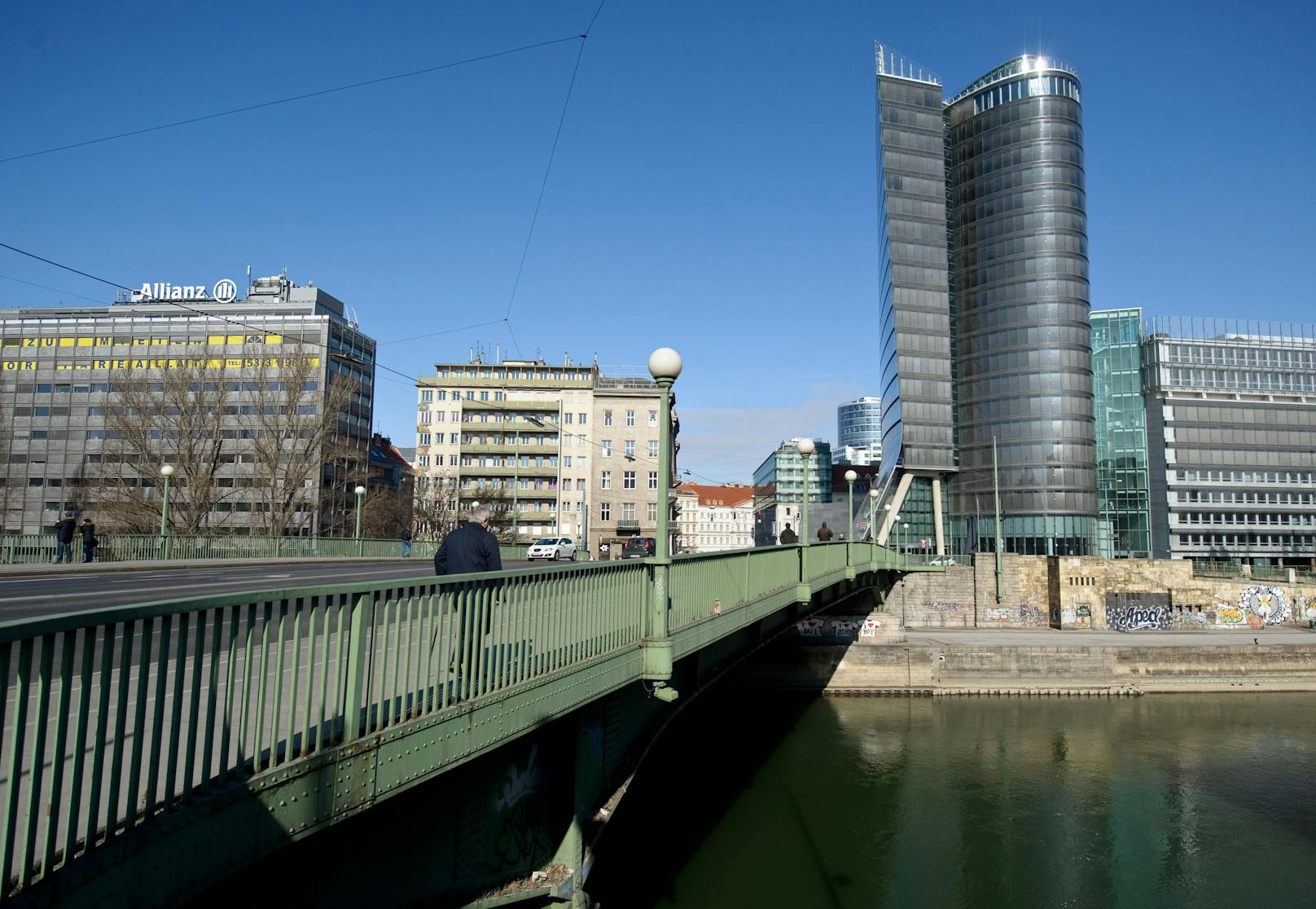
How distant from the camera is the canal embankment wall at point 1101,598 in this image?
156ft

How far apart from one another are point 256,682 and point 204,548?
30290 mm

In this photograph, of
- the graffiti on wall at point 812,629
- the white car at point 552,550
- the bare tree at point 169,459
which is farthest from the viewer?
the bare tree at point 169,459

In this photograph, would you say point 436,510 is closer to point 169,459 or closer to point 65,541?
point 169,459

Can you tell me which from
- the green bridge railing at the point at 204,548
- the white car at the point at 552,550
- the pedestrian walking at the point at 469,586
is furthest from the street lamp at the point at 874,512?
the pedestrian walking at the point at 469,586

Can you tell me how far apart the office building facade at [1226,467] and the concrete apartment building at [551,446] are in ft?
154

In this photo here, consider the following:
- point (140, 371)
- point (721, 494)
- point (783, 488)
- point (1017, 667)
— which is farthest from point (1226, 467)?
point (721, 494)

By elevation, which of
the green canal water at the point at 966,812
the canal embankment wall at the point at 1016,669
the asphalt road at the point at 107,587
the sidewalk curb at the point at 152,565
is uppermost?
the asphalt road at the point at 107,587

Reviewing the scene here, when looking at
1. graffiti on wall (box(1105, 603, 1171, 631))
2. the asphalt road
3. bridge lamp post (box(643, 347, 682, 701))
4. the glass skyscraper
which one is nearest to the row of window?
the glass skyscraper

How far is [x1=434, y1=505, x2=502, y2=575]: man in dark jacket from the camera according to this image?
6711 mm

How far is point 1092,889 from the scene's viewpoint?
15.9 meters

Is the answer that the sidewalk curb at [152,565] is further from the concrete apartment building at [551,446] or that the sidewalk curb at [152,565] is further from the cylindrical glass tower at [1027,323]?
the cylindrical glass tower at [1027,323]

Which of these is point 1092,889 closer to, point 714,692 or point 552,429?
point 714,692

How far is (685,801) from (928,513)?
6564 cm

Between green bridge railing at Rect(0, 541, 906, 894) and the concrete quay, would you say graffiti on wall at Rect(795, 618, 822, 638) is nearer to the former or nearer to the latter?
the concrete quay
